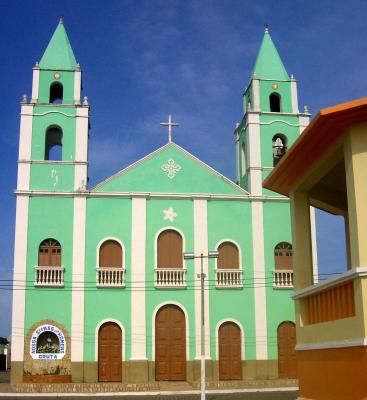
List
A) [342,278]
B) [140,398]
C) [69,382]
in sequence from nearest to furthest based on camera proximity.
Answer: [342,278]
[140,398]
[69,382]

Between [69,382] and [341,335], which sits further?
[69,382]

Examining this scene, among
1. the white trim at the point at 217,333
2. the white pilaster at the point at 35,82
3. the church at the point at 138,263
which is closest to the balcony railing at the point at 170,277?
the church at the point at 138,263

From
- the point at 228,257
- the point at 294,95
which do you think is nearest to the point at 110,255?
the point at 228,257

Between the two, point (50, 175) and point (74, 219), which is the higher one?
point (50, 175)

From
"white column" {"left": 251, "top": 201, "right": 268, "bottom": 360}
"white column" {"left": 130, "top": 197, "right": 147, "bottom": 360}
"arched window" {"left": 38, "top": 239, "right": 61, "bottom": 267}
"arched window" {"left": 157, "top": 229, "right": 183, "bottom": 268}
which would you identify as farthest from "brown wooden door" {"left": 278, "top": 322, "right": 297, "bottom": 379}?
"arched window" {"left": 38, "top": 239, "right": 61, "bottom": 267}

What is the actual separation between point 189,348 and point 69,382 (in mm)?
5043

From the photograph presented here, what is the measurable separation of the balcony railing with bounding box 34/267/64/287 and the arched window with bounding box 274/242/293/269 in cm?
928

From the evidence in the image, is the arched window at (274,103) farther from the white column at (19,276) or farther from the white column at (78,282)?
the white column at (19,276)

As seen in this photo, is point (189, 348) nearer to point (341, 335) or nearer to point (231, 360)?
point (231, 360)

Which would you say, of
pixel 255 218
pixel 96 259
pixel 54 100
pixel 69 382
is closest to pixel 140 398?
pixel 69 382

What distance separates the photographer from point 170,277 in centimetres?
2731

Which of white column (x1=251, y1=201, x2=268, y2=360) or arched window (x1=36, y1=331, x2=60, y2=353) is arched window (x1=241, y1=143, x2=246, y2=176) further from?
arched window (x1=36, y1=331, x2=60, y2=353)

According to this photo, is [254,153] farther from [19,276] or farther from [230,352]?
[19,276]

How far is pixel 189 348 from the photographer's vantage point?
26781mm
